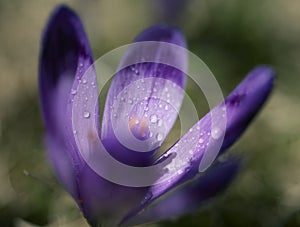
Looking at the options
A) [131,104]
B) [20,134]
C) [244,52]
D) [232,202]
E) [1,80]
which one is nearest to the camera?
[131,104]

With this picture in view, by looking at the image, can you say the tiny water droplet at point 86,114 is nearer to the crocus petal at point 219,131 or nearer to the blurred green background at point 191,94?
the crocus petal at point 219,131

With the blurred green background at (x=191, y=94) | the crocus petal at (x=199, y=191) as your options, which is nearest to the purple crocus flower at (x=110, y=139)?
the crocus petal at (x=199, y=191)

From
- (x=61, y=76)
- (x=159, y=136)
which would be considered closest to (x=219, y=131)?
(x=159, y=136)

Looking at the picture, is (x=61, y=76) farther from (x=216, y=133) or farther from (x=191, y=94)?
(x=191, y=94)

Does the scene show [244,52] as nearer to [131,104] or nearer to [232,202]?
[232,202]

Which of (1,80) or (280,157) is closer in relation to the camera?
(280,157)

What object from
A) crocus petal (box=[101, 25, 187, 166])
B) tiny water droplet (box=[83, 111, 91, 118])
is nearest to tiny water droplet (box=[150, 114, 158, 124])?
crocus petal (box=[101, 25, 187, 166])

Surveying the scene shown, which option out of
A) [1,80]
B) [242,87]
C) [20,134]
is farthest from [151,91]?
[1,80]
